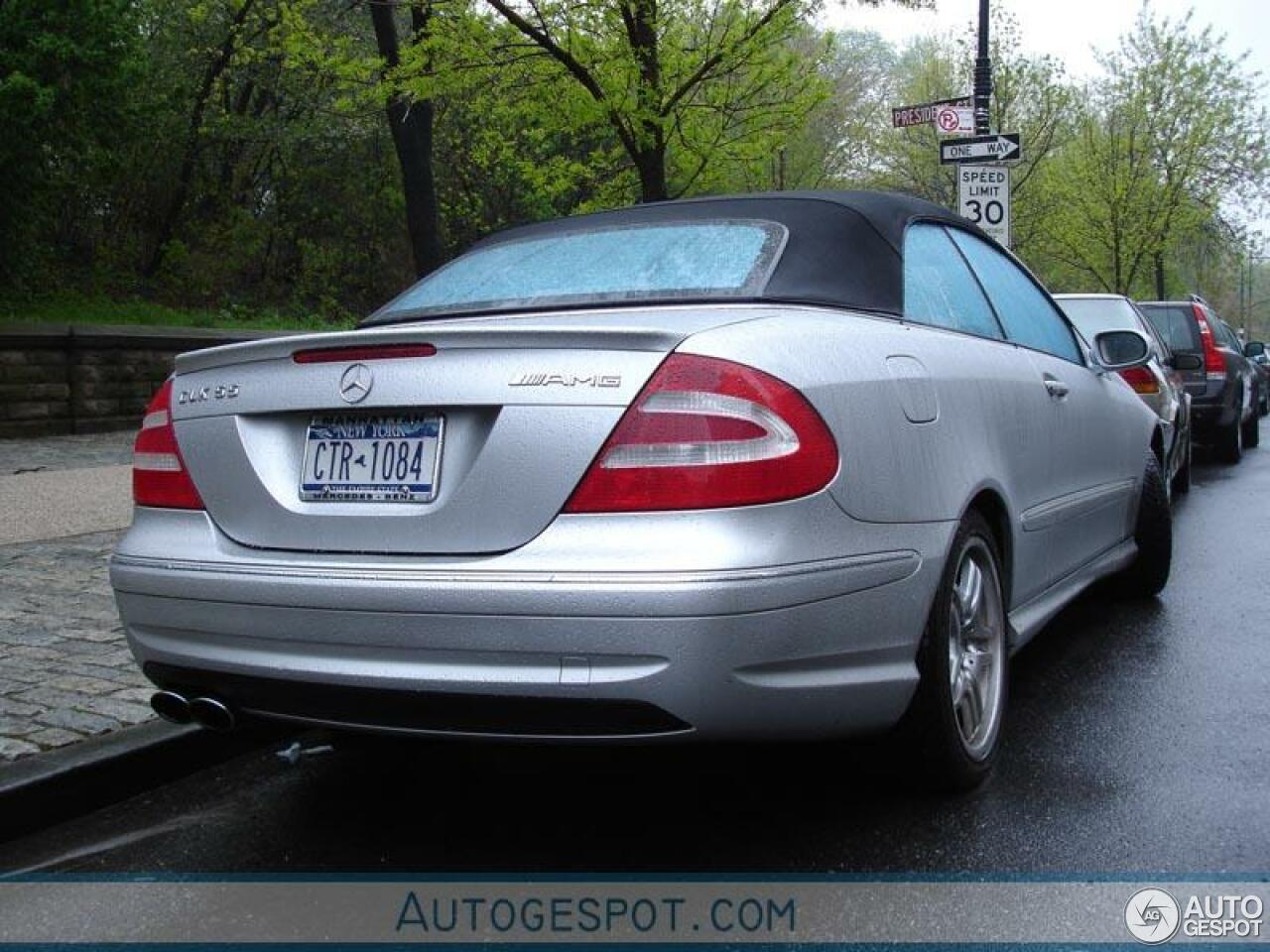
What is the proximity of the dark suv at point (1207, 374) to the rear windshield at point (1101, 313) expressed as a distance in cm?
333

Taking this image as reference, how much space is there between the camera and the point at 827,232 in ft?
12.0

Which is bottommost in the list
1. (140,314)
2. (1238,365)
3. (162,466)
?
(1238,365)

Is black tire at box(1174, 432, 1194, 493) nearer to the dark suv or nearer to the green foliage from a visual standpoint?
the dark suv

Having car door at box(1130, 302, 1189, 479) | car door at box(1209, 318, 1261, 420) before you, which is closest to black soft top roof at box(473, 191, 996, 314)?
car door at box(1130, 302, 1189, 479)

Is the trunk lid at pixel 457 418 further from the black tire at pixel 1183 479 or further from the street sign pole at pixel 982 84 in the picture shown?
the street sign pole at pixel 982 84

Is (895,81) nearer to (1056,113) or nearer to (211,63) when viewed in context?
(1056,113)

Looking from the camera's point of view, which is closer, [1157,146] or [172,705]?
[172,705]

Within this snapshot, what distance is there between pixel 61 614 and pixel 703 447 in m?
3.81

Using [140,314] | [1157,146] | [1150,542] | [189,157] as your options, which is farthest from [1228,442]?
[1157,146]

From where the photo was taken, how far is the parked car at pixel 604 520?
2.66 m

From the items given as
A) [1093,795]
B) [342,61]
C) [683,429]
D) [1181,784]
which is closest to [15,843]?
[683,429]

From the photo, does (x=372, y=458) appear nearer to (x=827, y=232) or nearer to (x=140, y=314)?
(x=827, y=232)

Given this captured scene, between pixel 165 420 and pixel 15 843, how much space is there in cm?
112

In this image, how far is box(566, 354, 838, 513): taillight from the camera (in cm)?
269
